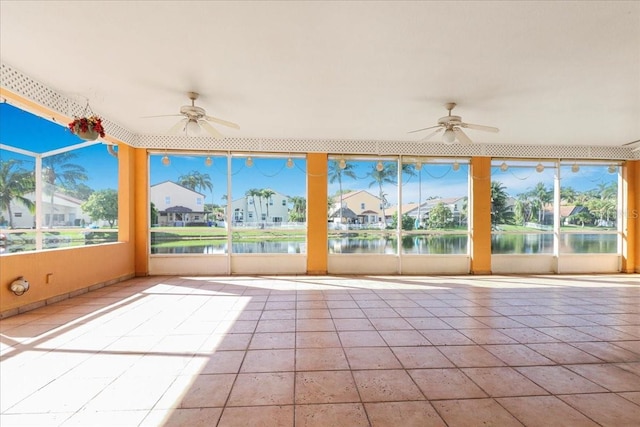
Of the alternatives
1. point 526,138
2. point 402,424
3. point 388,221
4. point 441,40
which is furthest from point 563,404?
point 526,138

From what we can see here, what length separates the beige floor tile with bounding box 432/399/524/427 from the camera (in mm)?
1843

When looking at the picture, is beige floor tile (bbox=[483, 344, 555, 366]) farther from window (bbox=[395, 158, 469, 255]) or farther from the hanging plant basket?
the hanging plant basket

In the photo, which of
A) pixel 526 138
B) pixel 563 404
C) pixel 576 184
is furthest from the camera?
pixel 576 184

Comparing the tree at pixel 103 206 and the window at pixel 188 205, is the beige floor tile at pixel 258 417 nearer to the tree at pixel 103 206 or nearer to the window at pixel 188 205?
the window at pixel 188 205

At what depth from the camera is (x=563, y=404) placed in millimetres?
2033

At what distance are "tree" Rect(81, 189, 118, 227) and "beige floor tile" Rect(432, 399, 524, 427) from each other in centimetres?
655

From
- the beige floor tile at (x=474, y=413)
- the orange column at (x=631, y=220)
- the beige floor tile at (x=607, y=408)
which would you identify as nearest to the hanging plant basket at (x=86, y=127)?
the beige floor tile at (x=474, y=413)

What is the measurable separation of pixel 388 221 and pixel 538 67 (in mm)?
4086

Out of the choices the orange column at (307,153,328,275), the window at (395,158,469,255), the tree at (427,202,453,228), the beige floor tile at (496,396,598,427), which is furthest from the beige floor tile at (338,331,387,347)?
the tree at (427,202,453,228)

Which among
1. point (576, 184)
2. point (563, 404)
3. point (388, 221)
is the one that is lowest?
point (563, 404)

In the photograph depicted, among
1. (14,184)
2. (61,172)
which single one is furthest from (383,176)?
(14,184)

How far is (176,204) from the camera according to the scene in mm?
6488

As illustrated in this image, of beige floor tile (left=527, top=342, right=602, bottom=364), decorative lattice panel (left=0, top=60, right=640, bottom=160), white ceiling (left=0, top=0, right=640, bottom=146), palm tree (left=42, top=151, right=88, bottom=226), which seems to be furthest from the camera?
decorative lattice panel (left=0, top=60, right=640, bottom=160)

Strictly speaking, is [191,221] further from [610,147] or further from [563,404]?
[610,147]
